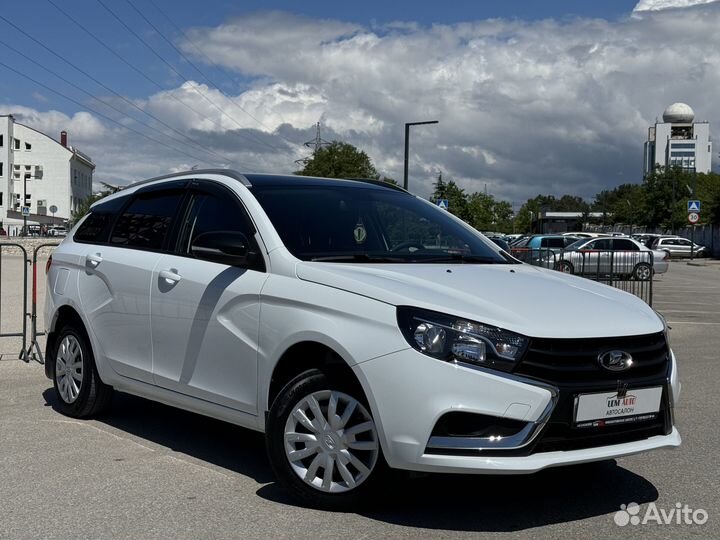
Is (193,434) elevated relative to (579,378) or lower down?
lower down

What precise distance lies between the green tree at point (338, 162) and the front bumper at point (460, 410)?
162 ft

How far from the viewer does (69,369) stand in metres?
6.82

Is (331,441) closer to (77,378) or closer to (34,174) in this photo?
(77,378)


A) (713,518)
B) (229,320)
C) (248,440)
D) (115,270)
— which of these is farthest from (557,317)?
(115,270)

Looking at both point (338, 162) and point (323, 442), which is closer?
point (323, 442)

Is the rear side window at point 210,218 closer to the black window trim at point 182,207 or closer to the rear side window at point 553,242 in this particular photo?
the black window trim at point 182,207

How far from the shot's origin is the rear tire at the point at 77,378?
6621 mm

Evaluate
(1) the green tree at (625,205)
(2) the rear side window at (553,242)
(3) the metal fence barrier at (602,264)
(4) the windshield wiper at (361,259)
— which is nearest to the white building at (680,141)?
(1) the green tree at (625,205)

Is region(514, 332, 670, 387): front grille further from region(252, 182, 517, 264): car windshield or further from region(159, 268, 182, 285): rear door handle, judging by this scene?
region(159, 268, 182, 285): rear door handle

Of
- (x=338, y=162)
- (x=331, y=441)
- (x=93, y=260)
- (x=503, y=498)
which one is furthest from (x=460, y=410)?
(x=338, y=162)

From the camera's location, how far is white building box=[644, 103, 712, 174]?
157750mm

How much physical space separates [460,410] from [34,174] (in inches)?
4280

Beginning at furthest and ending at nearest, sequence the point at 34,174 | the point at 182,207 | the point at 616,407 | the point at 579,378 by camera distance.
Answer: the point at 34,174
the point at 182,207
the point at 616,407
the point at 579,378

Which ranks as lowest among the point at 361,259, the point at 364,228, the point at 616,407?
the point at 616,407
